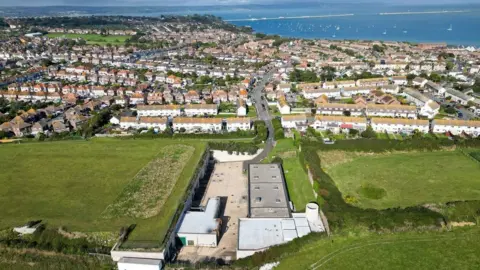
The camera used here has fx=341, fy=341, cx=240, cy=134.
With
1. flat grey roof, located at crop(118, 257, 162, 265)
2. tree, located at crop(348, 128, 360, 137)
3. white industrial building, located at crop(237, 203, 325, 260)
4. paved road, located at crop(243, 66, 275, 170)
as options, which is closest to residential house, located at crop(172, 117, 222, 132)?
paved road, located at crop(243, 66, 275, 170)

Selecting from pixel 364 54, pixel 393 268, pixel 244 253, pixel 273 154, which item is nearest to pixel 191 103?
pixel 273 154

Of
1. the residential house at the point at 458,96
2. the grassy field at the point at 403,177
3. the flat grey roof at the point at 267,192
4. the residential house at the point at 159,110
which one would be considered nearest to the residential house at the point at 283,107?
the residential house at the point at 159,110

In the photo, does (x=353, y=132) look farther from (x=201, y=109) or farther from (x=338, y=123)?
(x=201, y=109)

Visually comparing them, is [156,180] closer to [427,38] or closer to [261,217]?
[261,217]

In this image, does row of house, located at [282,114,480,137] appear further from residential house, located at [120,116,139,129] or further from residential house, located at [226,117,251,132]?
residential house, located at [120,116,139,129]

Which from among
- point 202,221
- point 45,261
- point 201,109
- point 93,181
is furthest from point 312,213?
point 201,109
